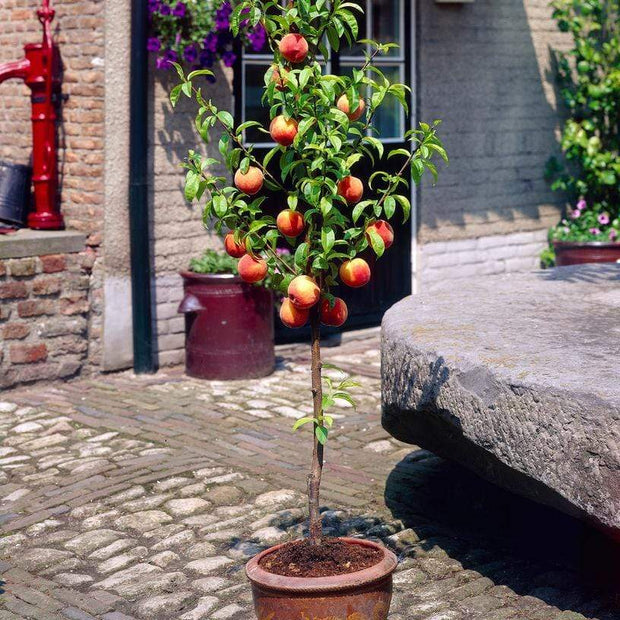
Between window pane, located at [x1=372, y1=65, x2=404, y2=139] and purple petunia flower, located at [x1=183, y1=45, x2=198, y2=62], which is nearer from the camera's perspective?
purple petunia flower, located at [x1=183, y1=45, x2=198, y2=62]

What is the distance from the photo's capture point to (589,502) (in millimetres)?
3203

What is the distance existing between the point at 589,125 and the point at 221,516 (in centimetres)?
570

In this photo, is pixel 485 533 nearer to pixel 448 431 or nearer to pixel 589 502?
pixel 448 431

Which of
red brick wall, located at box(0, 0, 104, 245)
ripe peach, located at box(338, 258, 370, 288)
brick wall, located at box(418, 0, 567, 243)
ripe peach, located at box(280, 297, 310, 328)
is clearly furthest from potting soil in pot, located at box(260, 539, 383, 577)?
brick wall, located at box(418, 0, 567, 243)

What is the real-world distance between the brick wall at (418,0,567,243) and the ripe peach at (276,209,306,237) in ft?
16.5

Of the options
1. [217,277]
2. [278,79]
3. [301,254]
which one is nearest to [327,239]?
[301,254]

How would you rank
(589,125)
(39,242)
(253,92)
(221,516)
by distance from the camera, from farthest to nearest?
1. (589,125)
2. (253,92)
3. (39,242)
4. (221,516)

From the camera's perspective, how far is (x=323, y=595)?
9.87ft

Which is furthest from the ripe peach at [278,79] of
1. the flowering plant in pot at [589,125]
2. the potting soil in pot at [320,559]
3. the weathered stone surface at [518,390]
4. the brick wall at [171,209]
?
the flowering plant in pot at [589,125]

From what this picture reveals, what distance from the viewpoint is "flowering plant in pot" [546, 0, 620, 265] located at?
8820 mm

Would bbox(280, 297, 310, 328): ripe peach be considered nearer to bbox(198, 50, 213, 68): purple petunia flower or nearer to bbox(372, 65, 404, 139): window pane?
bbox(198, 50, 213, 68): purple petunia flower

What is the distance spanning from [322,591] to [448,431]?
96cm

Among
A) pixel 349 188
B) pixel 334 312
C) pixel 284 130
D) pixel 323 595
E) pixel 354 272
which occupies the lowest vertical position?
pixel 323 595

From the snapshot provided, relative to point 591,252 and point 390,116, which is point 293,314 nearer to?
point 390,116
